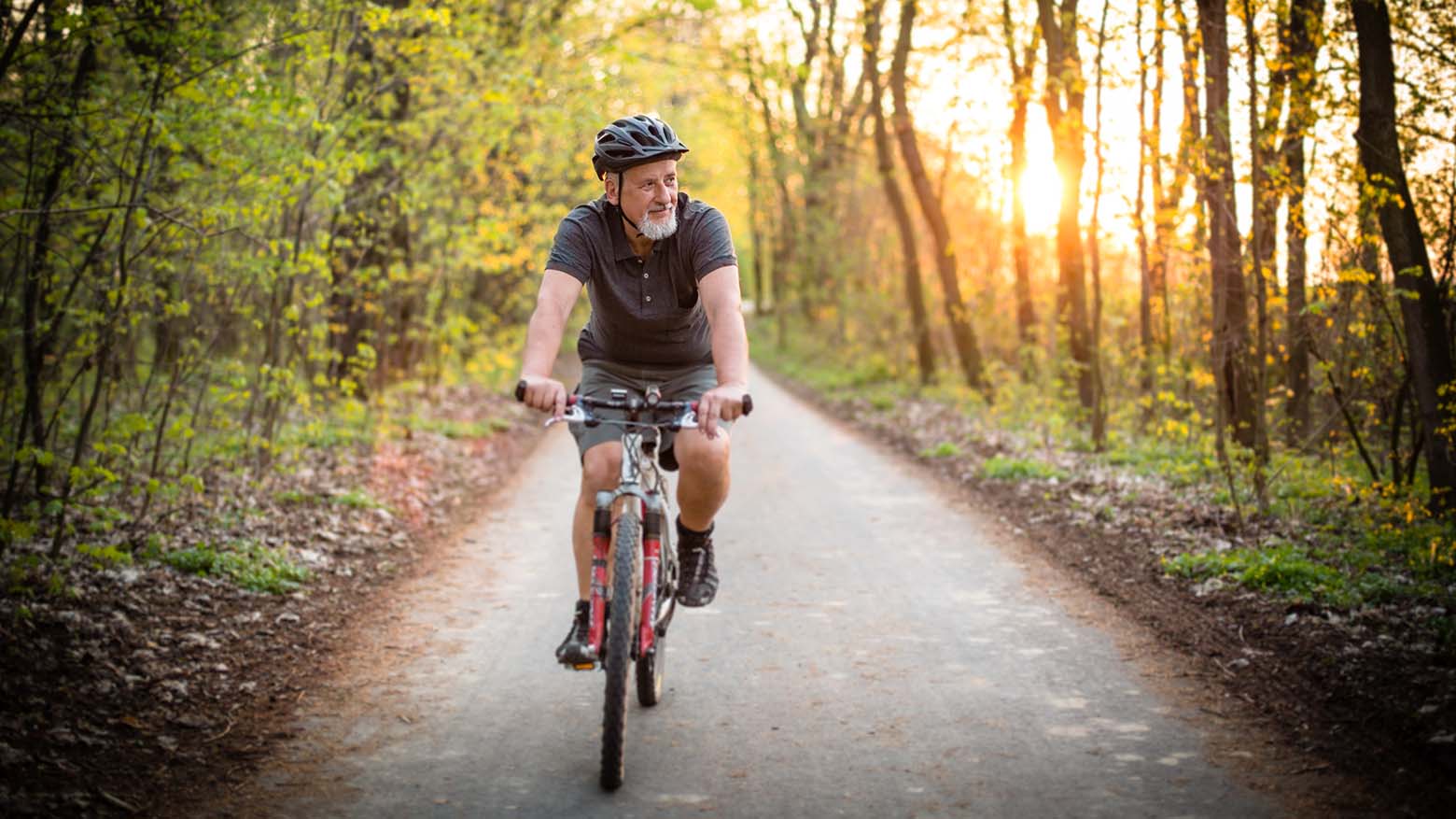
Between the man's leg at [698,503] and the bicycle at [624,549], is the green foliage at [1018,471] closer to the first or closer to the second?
the man's leg at [698,503]

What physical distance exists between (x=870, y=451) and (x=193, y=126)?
8558 mm

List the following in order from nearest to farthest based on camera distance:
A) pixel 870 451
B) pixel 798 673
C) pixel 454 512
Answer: pixel 798 673
pixel 454 512
pixel 870 451

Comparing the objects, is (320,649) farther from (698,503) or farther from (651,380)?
(651,380)

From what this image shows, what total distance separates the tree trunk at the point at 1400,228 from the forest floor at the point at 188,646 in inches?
243

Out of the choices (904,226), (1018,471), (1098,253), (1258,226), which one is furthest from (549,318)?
(904,226)

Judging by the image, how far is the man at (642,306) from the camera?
13.8ft

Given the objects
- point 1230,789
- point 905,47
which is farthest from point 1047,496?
point 905,47

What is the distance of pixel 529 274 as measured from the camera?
18.1 metres

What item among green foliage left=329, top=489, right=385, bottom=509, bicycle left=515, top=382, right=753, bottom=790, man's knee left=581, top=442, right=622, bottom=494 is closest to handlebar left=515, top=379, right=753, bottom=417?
bicycle left=515, top=382, right=753, bottom=790

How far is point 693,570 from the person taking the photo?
16.0 ft

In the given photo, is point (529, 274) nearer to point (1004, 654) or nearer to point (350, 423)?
point (350, 423)

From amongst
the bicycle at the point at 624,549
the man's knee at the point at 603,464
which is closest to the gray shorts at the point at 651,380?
the man's knee at the point at 603,464

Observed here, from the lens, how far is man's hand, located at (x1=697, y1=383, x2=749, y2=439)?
387 cm

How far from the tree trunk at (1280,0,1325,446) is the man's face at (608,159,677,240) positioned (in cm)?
492
